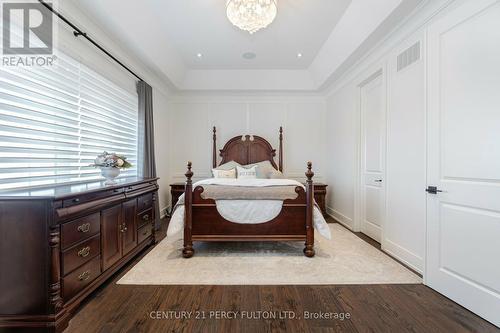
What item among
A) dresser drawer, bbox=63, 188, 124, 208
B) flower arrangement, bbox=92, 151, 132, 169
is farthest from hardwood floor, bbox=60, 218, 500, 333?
flower arrangement, bbox=92, 151, 132, 169

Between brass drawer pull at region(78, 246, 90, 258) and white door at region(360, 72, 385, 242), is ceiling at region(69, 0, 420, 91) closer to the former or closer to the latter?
white door at region(360, 72, 385, 242)

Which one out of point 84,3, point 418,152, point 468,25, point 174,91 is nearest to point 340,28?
point 468,25

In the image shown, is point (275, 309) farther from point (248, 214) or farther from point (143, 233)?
point (143, 233)

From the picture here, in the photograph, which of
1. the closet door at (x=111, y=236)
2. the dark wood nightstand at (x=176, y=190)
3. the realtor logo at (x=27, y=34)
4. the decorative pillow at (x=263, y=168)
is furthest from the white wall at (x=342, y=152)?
the realtor logo at (x=27, y=34)

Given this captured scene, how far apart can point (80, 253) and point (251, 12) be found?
2961 millimetres

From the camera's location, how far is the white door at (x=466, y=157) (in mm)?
1726

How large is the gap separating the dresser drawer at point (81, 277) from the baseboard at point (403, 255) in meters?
3.25

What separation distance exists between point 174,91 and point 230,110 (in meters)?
1.35

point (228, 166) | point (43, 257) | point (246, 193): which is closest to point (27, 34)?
point (43, 257)

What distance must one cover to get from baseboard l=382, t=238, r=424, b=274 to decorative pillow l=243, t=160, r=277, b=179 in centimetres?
248

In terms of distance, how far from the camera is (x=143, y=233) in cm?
301

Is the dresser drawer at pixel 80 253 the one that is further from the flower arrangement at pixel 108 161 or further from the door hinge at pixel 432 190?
the door hinge at pixel 432 190

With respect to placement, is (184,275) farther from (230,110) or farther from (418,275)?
(230,110)

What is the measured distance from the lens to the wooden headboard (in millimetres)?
5223
